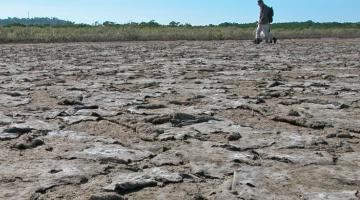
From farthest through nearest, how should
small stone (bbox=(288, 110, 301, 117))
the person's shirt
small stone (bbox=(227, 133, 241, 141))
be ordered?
the person's shirt, small stone (bbox=(288, 110, 301, 117)), small stone (bbox=(227, 133, 241, 141))

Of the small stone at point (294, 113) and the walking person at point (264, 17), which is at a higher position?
the walking person at point (264, 17)

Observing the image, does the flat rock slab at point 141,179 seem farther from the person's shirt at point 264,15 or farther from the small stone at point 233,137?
the person's shirt at point 264,15

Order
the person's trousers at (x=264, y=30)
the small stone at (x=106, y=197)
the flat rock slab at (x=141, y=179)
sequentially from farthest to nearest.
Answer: the person's trousers at (x=264, y=30) < the flat rock slab at (x=141, y=179) < the small stone at (x=106, y=197)

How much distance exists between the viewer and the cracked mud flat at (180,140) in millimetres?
2623

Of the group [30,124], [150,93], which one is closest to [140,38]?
[150,93]

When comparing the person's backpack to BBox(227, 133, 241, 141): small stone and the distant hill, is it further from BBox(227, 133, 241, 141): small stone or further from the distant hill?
the distant hill

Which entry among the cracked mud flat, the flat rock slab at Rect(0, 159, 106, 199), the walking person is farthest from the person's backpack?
the flat rock slab at Rect(0, 159, 106, 199)

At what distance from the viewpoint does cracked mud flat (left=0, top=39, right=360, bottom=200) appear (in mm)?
2623

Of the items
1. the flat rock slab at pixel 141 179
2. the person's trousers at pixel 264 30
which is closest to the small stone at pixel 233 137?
the flat rock slab at pixel 141 179

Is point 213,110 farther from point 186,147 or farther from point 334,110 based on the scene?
point 186,147

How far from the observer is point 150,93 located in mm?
5953

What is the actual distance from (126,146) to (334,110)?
2104 millimetres

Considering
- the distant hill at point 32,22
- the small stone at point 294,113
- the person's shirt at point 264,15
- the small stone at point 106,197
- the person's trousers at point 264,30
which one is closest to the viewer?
the small stone at point 106,197

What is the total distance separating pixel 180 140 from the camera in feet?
11.9
